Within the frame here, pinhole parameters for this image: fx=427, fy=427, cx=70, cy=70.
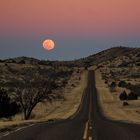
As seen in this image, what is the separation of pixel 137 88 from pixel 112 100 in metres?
28.5

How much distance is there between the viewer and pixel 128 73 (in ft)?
651

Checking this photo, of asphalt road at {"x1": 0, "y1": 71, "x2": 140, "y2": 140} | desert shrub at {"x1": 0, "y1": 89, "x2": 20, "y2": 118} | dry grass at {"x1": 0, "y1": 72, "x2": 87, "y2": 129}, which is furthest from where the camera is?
dry grass at {"x1": 0, "y1": 72, "x2": 87, "y2": 129}

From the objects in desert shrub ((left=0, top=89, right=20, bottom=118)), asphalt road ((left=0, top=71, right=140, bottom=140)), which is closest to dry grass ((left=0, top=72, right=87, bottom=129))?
desert shrub ((left=0, top=89, right=20, bottom=118))

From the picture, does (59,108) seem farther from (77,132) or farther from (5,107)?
(77,132)

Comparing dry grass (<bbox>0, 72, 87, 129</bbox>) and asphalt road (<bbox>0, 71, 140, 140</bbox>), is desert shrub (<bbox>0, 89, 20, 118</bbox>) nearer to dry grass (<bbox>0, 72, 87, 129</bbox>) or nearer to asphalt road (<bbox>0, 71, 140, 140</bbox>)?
dry grass (<bbox>0, 72, 87, 129</bbox>)

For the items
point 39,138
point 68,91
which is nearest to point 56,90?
point 68,91

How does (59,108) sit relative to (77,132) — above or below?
below

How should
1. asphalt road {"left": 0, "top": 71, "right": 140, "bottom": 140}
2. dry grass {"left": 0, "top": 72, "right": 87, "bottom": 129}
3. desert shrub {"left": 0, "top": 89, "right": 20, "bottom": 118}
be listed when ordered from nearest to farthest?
asphalt road {"left": 0, "top": 71, "right": 140, "bottom": 140}
desert shrub {"left": 0, "top": 89, "right": 20, "bottom": 118}
dry grass {"left": 0, "top": 72, "right": 87, "bottom": 129}

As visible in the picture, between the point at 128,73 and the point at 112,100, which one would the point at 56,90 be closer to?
the point at 112,100

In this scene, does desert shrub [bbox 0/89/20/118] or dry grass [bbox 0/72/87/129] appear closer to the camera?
desert shrub [bbox 0/89/20/118]

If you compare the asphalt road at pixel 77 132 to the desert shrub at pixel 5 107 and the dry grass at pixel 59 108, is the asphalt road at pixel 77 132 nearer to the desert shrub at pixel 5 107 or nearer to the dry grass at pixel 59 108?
the desert shrub at pixel 5 107

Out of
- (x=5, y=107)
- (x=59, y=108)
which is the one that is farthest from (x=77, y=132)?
(x=59, y=108)

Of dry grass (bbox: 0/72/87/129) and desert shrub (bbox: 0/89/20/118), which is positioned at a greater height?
desert shrub (bbox: 0/89/20/118)

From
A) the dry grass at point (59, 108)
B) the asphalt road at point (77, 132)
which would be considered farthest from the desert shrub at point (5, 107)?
the asphalt road at point (77, 132)
